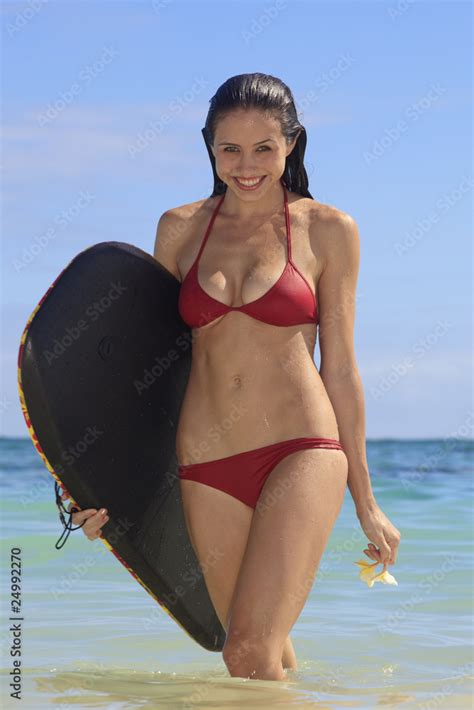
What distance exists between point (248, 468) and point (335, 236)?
0.82 metres

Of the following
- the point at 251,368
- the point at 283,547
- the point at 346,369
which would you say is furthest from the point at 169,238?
the point at 283,547

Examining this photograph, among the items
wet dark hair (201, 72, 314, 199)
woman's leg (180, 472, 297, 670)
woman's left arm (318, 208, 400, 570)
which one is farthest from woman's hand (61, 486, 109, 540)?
wet dark hair (201, 72, 314, 199)

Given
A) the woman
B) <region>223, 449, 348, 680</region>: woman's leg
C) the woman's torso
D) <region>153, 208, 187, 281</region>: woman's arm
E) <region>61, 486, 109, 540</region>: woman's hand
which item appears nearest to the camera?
<region>223, 449, 348, 680</region>: woman's leg

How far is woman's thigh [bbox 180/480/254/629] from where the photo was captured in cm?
366

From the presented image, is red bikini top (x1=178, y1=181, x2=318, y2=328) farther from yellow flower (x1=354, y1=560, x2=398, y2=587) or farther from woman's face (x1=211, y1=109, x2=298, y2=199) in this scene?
yellow flower (x1=354, y1=560, x2=398, y2=587)

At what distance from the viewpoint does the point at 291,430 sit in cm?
360

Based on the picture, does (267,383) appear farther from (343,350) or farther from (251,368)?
(343,350)

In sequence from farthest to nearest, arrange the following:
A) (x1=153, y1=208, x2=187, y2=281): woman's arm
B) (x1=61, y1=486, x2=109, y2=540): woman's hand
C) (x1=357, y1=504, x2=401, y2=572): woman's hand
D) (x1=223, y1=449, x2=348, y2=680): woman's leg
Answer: (x1=153, y1=208, x2=187, y2=281): woman's arm, (x1=61, y1=486, x2=109, y2=540): woman's hand, (x1=357, y1=504, x2=401, y2=572): woman's hand, (x1=223, y1=449, x2=348, y2=680): woman's leg

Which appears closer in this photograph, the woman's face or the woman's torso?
the woman's torso

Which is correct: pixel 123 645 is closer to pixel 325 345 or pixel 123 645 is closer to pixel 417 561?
pixel 325 345

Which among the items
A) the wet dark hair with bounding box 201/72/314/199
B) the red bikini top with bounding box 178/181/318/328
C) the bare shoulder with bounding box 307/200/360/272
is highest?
the wet dark hair with bounding box 201/72/314/199

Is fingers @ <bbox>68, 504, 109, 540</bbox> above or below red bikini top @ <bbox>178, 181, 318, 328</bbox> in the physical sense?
below

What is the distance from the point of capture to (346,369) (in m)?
3.77

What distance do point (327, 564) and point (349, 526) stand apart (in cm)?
286
